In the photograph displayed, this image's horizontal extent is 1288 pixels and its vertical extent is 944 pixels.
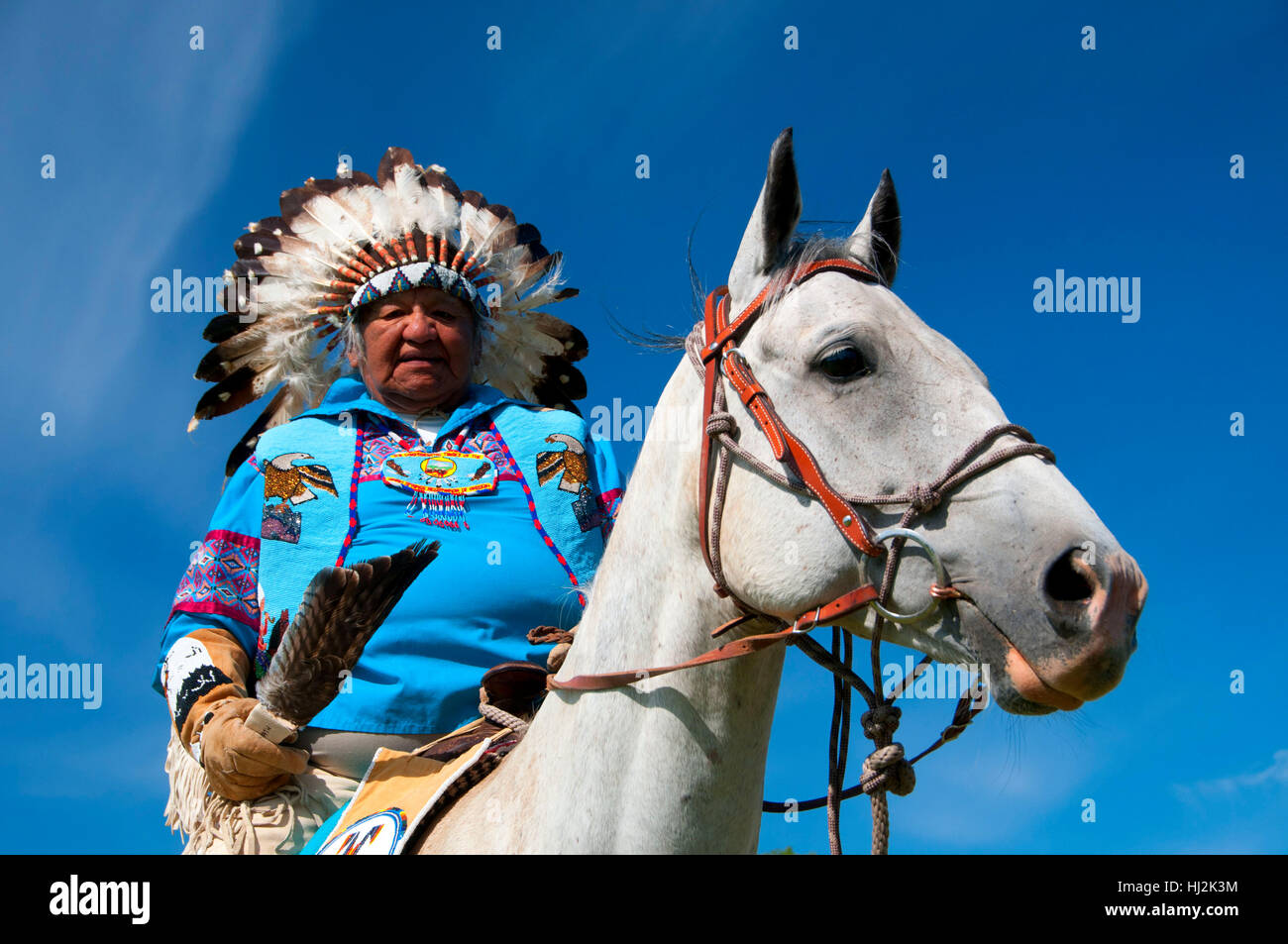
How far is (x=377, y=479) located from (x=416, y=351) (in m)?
0.71

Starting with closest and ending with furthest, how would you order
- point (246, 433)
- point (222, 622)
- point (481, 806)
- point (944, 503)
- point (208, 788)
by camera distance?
point (944, 503), point (481, 806), point (208, 788), point (222, 622), point (246, 433)

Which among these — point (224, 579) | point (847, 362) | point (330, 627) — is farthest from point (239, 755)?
point (847, 362)

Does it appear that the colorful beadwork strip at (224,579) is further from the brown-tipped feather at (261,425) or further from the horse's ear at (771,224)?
the horse's ear at (771,224)

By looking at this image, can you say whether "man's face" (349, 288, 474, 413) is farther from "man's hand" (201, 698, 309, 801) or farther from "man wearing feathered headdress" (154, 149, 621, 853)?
"man's hand" (201, 698, 309, 801)

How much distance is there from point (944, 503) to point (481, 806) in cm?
150

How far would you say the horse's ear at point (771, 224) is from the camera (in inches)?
103

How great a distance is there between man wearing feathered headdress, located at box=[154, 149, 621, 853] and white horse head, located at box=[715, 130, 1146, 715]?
1.38m

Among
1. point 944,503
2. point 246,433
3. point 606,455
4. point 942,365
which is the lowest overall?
point 944,503

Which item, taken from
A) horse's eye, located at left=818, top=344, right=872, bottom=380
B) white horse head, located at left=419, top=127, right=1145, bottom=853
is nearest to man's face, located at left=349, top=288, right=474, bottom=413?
white horse head, located at left=419, top=127, right=1145, bottom=853

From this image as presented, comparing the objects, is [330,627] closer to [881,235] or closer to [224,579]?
[224,579]

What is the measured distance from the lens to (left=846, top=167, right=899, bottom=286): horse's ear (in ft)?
9.16

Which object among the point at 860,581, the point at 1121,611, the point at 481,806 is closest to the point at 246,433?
the point at 481,806

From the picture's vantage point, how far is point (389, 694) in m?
3.54
